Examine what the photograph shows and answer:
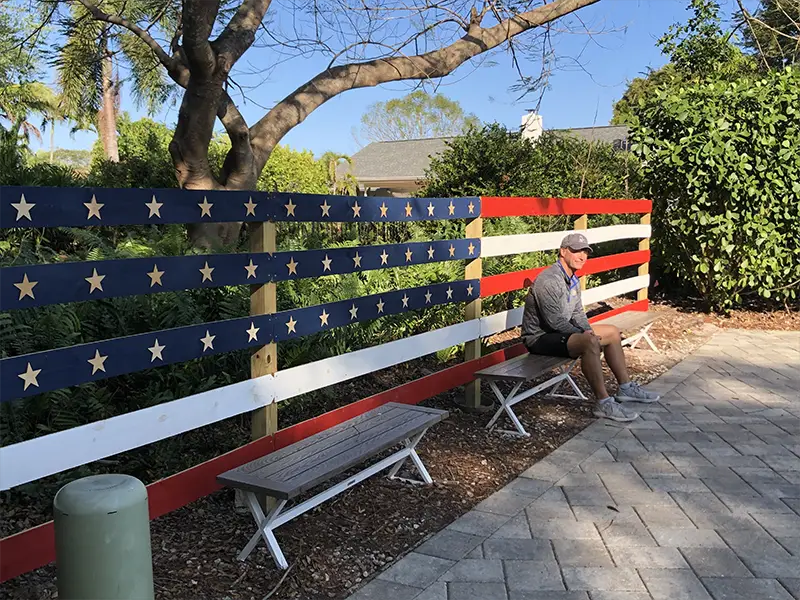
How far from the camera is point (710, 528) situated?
3752 mm

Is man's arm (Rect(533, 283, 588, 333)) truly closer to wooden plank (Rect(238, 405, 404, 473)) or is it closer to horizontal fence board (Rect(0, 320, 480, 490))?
horizontal fence board (Rect(0, 320, 480, 490))

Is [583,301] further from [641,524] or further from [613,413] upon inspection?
[641,524]

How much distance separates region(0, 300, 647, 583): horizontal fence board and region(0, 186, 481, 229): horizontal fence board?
3.78 ft

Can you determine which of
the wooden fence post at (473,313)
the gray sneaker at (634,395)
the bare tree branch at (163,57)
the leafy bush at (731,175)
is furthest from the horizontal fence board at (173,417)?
the leafy bush at (731,175)

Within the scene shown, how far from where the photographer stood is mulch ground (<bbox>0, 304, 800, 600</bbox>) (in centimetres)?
313

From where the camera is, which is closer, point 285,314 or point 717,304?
point 285,314

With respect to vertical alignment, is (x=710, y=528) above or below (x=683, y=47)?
below

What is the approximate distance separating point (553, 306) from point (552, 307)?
1 cm

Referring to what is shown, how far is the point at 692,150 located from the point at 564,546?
6992 mm

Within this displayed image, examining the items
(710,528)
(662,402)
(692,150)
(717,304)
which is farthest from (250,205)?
(717,304)

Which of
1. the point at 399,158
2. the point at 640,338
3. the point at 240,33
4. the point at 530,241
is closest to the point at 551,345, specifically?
the point at 530,241

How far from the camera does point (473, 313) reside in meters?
5.68

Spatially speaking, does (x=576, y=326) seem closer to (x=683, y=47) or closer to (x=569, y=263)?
(x=569, y=263)

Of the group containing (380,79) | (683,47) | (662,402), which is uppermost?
(683,47)
